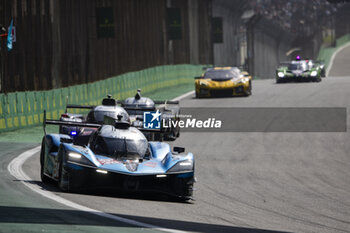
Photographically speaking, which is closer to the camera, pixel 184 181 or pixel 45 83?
pixel 184 181

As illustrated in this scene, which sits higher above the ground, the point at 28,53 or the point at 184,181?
the point at 28,53

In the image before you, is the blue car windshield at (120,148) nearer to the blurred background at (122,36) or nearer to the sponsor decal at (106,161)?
the sponsor decal at (106,161)

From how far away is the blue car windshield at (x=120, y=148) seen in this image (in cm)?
1191

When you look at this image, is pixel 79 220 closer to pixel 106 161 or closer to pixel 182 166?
pixel 106 161

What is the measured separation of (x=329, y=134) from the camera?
69.9 feet

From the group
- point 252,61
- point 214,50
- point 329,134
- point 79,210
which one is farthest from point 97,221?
point 252,61

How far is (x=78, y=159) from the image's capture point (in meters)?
11.2

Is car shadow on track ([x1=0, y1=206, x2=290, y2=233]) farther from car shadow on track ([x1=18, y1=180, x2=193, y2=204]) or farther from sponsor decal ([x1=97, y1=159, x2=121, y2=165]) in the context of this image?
sponsor decal ([x1=97, y1=159, x2=121, y2=165])

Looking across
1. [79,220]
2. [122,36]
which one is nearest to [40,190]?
[79,220]

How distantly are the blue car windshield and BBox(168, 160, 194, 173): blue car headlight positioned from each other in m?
0.75

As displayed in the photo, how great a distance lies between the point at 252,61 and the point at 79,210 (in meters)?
65.1

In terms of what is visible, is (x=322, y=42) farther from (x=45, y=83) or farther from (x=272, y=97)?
(x=45, y=83)

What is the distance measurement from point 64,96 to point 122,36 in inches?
531

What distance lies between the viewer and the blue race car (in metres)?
11.0
